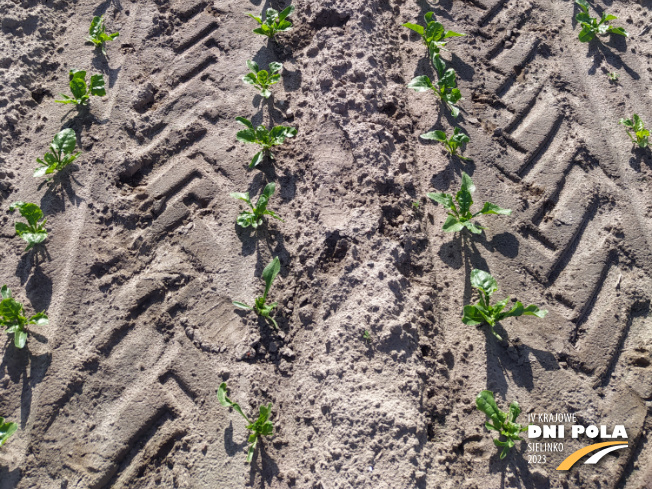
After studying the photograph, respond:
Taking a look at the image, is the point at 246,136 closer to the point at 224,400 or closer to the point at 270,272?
the point at 270,272

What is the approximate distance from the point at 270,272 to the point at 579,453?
1.42m

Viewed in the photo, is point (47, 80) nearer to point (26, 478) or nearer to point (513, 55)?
point (26, 478)

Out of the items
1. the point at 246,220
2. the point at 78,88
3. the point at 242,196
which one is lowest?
the point at 246,220

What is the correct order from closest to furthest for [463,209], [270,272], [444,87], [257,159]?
[270,272], [463,209], [257,159], [444,87]

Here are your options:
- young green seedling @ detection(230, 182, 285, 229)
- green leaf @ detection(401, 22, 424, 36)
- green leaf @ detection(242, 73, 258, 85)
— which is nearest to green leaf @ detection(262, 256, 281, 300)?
young green seedling @ detection(230, 182, 285, 229)

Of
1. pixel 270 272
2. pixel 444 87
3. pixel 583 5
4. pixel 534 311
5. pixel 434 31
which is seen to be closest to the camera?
pixel 534 311

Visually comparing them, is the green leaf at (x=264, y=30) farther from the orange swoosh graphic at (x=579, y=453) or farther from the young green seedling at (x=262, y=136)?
the orange swoosh graphic at (x=579, y=453)

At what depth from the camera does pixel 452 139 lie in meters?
2.39

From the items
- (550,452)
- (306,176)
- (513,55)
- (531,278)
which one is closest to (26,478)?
(306,176)

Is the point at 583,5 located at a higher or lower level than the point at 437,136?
higher

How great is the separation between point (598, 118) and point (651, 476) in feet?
5.69

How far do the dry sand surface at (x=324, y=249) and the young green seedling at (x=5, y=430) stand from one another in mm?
38

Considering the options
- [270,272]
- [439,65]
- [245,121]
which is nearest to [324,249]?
[270,272]

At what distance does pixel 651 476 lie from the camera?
5.90 feet
